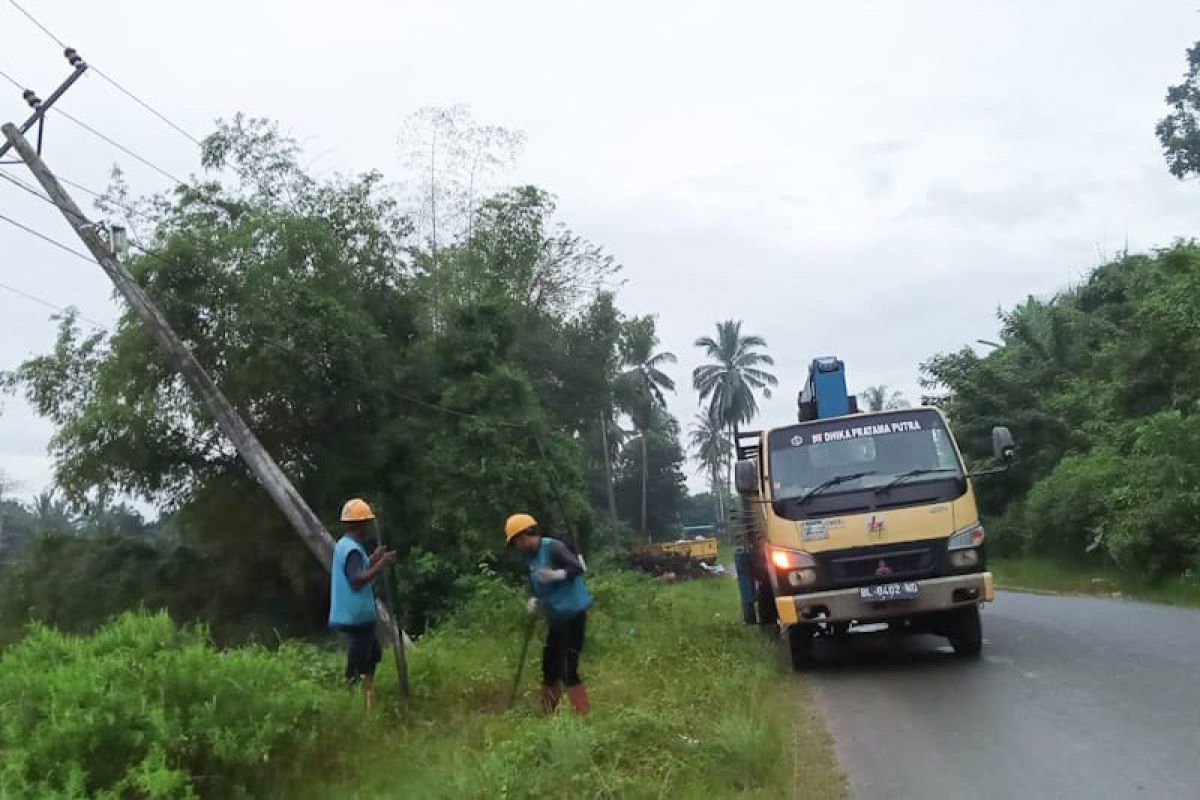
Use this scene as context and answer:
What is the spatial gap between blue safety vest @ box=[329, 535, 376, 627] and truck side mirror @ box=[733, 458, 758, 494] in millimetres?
3726

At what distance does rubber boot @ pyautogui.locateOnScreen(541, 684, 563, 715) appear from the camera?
26.2 feet

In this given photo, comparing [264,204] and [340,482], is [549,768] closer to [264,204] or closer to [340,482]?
[340,482]

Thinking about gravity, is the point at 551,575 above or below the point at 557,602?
above

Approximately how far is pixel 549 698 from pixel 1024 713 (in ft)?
10.8

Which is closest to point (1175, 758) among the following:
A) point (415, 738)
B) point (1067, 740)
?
point (1067, 740)

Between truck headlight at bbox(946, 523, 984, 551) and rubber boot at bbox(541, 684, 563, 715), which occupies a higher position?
truck headlight at bbox(946, 523, 984, 551)

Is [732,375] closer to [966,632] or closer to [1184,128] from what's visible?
[1184,128]

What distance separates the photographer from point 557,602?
7871 mm

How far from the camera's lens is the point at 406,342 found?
2617 cm

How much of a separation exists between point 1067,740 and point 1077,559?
18.3 metres

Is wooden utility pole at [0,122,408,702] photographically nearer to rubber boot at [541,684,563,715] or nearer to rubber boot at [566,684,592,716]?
rubber boot at [541,684,563,715]

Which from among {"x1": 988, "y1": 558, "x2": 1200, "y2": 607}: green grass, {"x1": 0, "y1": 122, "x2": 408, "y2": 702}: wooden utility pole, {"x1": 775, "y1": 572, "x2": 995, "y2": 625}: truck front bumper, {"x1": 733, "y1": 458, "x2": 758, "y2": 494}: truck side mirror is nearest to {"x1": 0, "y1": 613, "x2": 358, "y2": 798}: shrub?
{"x1": 775, "y1": 572, "x2": 995, "y2": 625}: truck front bumper

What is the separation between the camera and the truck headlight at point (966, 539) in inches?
381

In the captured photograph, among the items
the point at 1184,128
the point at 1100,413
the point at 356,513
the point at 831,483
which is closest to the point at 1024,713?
the point at 831,483
